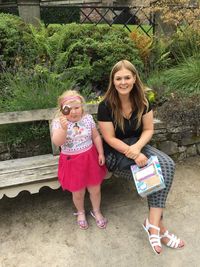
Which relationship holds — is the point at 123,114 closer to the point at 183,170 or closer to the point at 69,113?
the point at 69,113

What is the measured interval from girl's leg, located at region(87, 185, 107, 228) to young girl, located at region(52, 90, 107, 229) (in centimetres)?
1

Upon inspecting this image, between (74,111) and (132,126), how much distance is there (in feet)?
1.73

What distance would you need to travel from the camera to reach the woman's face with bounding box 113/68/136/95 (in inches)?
108

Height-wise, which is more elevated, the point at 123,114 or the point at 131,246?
the point at 123,114

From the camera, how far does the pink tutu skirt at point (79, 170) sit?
9.10 ft

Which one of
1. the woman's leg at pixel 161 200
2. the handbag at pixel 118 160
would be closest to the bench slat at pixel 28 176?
the handbag at pixel 118 160

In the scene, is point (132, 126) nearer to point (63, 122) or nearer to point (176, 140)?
point (63, 122)

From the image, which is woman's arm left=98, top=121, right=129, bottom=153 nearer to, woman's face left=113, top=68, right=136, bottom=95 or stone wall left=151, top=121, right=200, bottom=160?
woman's face left=113, top=68, right=136, bottom=95

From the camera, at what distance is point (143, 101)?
2.87 m

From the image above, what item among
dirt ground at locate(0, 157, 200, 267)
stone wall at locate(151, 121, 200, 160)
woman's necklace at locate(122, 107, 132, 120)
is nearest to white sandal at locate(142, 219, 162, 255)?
dirt ground at locate(0, 157, 200, 267)

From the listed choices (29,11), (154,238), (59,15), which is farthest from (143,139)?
(59,15)

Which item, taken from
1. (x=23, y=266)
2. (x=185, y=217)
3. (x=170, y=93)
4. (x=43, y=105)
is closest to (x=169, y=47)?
(x=170, y=93)

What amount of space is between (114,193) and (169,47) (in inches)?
122

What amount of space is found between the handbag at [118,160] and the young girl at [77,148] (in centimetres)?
6
